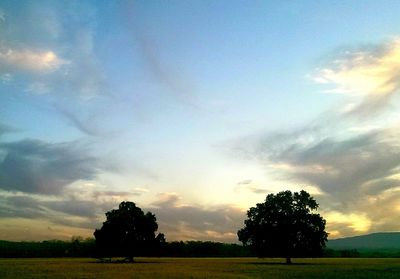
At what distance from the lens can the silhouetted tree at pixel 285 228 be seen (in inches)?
3563

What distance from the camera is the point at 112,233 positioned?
105875mm

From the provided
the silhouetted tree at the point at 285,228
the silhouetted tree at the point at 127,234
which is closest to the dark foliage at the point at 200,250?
the silhouetted tree at the point at 127,234

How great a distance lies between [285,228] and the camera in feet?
300

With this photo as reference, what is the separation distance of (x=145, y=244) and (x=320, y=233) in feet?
135

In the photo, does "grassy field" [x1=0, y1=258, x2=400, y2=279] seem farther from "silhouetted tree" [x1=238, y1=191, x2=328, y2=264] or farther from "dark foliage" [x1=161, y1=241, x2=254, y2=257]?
"dark foliage" [x1=161, y1=241, x2=254, y2=257]

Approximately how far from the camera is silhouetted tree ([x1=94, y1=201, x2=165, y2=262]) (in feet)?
346

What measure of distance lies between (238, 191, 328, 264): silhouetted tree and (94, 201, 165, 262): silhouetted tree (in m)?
23.5

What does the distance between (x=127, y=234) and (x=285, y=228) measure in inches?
1481

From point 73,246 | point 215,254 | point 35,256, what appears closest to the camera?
point 35,256

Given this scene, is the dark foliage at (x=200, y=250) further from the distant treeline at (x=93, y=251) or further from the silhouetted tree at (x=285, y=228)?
the silhouetted tree at (x=285, y=228)

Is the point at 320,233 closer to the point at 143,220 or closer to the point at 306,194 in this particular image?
the point at 306,194

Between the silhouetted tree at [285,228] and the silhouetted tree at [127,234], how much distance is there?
924 inches

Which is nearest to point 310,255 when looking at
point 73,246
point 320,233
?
point 320,233

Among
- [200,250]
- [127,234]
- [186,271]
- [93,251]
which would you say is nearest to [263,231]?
[127,234]
